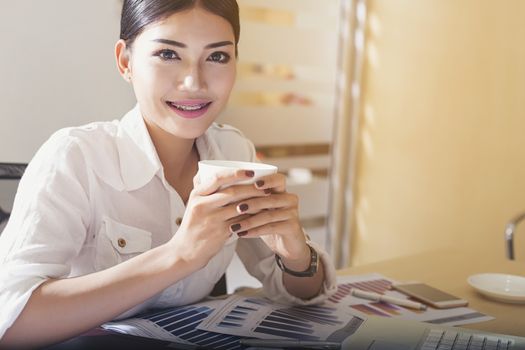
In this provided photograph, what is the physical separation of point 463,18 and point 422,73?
36 cm

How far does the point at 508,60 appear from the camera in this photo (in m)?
2.99

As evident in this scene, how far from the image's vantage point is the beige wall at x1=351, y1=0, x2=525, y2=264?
3.01 m

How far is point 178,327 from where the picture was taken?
103 centimetres

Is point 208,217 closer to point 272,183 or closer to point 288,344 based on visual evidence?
point 272,183

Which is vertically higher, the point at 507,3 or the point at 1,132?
the point at 507,3

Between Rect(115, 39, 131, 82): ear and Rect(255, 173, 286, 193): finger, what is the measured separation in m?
0.45

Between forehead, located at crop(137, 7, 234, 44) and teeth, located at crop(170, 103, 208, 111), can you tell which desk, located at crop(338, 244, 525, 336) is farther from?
forehead, located at crop(137, 7, 234, 44)

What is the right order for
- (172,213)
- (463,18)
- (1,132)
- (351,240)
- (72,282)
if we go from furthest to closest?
1. (351,240)
2. (463,18)
3. (1,132)
4. (172,213)
5. (72,282)

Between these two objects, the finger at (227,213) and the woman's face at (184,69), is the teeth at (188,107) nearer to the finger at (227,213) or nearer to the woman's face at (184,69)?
the woman's face at (184,69)

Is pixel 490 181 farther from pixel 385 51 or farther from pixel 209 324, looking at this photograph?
pixel 209 324

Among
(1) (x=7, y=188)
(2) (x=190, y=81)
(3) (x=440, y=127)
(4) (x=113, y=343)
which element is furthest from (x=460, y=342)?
(3) (x=440, y=127)

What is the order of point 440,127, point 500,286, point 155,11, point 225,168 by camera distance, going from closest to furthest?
1. point 225,168
2. point 155,11
3. point 500,286
4. point 440,127

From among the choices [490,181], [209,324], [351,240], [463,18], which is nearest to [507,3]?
[463,18]

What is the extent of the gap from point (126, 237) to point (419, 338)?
58 cm
